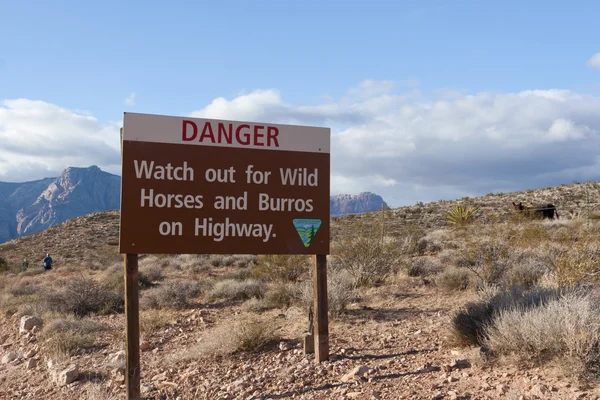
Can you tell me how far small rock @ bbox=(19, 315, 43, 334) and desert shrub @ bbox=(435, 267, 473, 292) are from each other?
325 inches

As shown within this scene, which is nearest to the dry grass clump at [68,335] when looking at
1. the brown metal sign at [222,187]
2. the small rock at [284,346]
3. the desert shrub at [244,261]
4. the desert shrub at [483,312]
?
the brown metal sign at [222,187]

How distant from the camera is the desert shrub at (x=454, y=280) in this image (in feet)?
36.5

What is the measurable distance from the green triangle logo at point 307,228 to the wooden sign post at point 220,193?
1cm

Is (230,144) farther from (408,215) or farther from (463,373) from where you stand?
(408,215)

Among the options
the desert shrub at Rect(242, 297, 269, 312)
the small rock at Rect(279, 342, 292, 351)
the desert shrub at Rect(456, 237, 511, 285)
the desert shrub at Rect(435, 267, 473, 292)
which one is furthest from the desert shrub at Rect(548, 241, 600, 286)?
the desert shrub at Rect(242, 297, 269, 312)

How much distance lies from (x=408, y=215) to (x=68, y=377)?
3223 centimetres

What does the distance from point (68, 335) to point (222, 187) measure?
417cm

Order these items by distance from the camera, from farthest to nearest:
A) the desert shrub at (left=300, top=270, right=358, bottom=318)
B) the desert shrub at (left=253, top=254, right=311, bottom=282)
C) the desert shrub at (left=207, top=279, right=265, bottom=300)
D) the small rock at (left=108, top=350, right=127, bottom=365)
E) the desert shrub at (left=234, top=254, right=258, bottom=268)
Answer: the desert shrub at (left=234, top=254, right=258, bottom=268)
the desert shrub at (left=253, top=254, right=311, bottom=282)
the desert shrub at (left=207, top=279, right=265, bottom=300)
the desert shrub at (left=300, top=270, right=358, bottom=318)
the small rock at (left=108, top=350, right=127, bottom=365)

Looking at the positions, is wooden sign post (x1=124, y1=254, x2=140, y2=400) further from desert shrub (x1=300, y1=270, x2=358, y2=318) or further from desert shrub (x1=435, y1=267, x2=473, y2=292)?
desert shrub (x1=435, y1=267, x2=473, y2=292)

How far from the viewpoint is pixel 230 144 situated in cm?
696

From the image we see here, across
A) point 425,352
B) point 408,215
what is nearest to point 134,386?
point 425,352

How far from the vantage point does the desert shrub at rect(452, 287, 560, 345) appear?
6551 mm

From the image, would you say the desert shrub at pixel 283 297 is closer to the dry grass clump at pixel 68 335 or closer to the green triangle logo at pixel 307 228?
the dry grass clump at pixel 68 335

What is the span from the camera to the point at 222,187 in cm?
687
